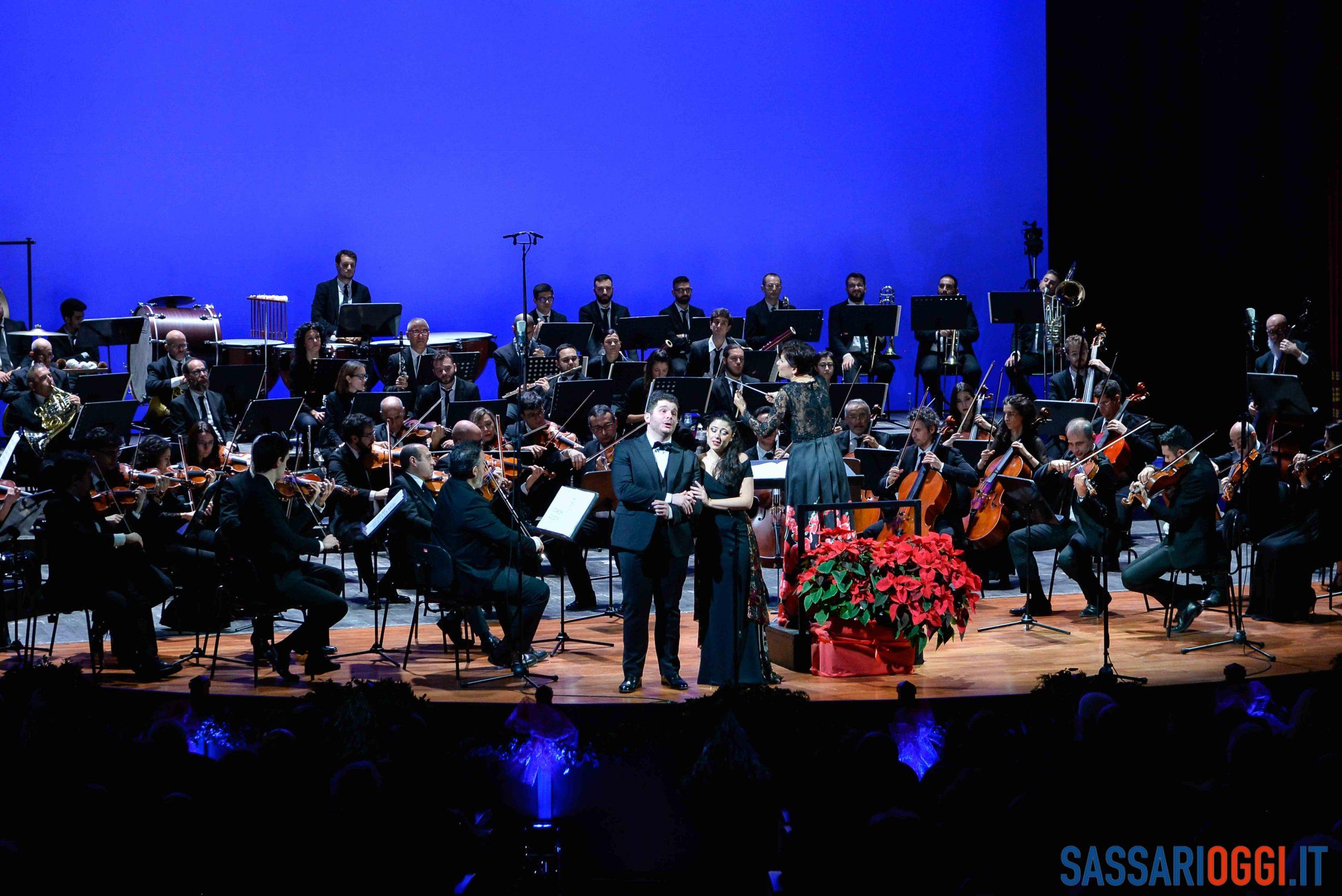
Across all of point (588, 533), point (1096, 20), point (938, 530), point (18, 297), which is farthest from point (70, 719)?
point (1096, 20)

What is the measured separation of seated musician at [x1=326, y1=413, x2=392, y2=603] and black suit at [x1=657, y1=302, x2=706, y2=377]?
3.27 metres

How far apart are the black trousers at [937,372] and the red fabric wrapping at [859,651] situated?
636 centimetres

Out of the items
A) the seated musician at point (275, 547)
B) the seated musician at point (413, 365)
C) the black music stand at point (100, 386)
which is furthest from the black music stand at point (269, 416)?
the seated musician at point (275, 547)

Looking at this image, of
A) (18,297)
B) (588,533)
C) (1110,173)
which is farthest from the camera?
(1110,173)

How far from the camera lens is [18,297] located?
38.7ft

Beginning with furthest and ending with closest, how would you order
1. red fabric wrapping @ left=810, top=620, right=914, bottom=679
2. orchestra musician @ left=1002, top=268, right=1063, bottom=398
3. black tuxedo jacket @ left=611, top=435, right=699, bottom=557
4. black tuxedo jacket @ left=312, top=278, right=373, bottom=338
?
orchestra musician @ left=1002, top=268, right=1063, bottom=398 < black tuxedo jacket @ left=312, top=278, right=373, bottom=338 < red fabric wrapping @ left=810, top=620, right=914, bottom=679 < black tuxedo jacket @ left=611, top=435, right=699, bottom=557

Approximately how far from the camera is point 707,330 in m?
11.6

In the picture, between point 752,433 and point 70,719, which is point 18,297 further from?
point 70,719

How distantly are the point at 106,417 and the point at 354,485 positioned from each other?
1.58 meters

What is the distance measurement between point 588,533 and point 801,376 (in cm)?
175

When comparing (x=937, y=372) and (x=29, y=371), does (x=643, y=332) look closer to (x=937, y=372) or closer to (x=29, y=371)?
(x=937, y=372)

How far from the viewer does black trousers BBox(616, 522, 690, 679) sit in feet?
19.9

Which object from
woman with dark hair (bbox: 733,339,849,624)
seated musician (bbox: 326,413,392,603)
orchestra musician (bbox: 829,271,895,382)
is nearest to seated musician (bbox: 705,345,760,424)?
orchestra musician (bbox: 829,271,895,382)

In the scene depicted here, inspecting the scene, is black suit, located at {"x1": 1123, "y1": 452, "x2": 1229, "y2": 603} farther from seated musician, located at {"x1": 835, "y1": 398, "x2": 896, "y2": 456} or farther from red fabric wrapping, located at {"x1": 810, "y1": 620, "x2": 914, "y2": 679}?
seated musician, located at {"x1": 835, "y1": 398, "x2": 896, "y2": 456}
